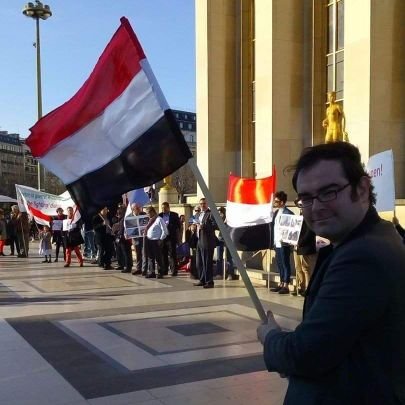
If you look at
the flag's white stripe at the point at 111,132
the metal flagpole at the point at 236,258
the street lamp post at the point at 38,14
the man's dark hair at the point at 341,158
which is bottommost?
the metal flagpole at the point at 236,258

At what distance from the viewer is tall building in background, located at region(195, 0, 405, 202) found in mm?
15273

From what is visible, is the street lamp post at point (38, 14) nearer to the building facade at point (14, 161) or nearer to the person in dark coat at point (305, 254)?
the person in dark coat at point (305, 254)

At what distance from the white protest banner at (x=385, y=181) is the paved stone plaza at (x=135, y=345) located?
214cm

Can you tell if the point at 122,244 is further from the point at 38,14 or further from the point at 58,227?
the point at 38,14

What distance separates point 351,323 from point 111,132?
8.05 feet

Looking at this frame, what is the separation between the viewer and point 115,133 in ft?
12.1

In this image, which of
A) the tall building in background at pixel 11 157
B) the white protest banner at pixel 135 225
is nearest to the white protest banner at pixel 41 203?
the white protest banner at pixel 135 225

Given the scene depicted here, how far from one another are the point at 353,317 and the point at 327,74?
18.6 meters

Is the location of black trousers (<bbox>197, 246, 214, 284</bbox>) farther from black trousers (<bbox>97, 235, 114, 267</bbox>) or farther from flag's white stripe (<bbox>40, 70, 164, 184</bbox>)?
flag's white stripe (<bbox>40, 70, 164, 184</bbox>)

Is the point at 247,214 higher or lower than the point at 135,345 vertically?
higher

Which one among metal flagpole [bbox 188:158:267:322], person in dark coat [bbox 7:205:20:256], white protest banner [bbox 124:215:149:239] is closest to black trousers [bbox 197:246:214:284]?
white protest banner [bbox 124:215:149:239]

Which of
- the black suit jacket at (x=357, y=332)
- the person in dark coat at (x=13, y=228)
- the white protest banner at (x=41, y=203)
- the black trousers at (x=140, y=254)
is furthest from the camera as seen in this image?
the person in dark coat at (x=13, y=228)

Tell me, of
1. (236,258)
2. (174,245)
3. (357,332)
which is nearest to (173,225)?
(174,245)

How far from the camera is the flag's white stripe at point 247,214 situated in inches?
424
